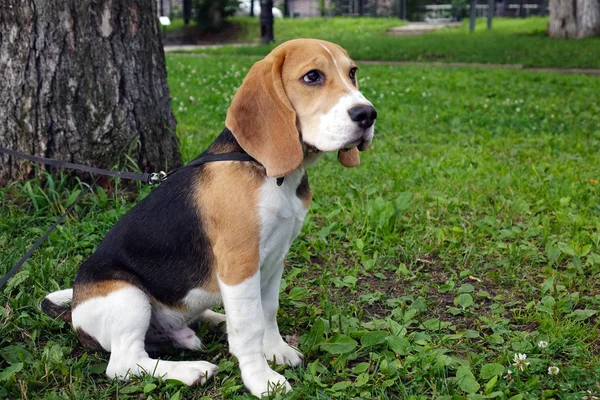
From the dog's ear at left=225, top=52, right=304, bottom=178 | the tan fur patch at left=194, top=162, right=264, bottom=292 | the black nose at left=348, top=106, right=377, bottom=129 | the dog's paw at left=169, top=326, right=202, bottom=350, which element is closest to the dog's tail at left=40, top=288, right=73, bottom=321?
the dog's paw at left=169, top=326, right=202, bottom=350

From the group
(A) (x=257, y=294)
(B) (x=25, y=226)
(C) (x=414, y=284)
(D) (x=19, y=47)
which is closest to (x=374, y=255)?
(C) (x=414, y=284)

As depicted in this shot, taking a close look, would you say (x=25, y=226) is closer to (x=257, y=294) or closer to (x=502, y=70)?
(x=257, y=294)

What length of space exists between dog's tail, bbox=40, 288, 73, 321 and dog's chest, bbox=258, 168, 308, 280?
1.14 meters

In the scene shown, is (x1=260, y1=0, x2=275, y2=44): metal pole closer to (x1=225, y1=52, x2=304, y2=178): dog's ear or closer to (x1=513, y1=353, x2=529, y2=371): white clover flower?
(x1=225, y1=52, x2=304, y2=178): dog's ear

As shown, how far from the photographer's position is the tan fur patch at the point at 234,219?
280 centimetres

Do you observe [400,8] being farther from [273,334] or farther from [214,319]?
[273,334]

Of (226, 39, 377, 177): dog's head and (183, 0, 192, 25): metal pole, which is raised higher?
(183, 0, 192, 25): metal pole

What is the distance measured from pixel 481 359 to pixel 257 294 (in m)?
1.11

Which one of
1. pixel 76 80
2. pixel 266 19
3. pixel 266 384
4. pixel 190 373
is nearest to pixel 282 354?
pixel 266 384

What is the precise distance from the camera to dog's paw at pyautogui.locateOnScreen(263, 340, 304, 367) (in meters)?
3.17

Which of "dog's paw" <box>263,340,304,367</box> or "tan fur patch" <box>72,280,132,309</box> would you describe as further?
"dog's paw" <box>263,340,304,367</box>

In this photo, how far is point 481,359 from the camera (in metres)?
3.10

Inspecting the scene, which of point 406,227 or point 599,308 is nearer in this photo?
point 599,308

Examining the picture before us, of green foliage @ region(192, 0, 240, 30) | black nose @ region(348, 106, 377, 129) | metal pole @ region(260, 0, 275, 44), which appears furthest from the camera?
green foliage @ region(192, 0, 240, 30)
